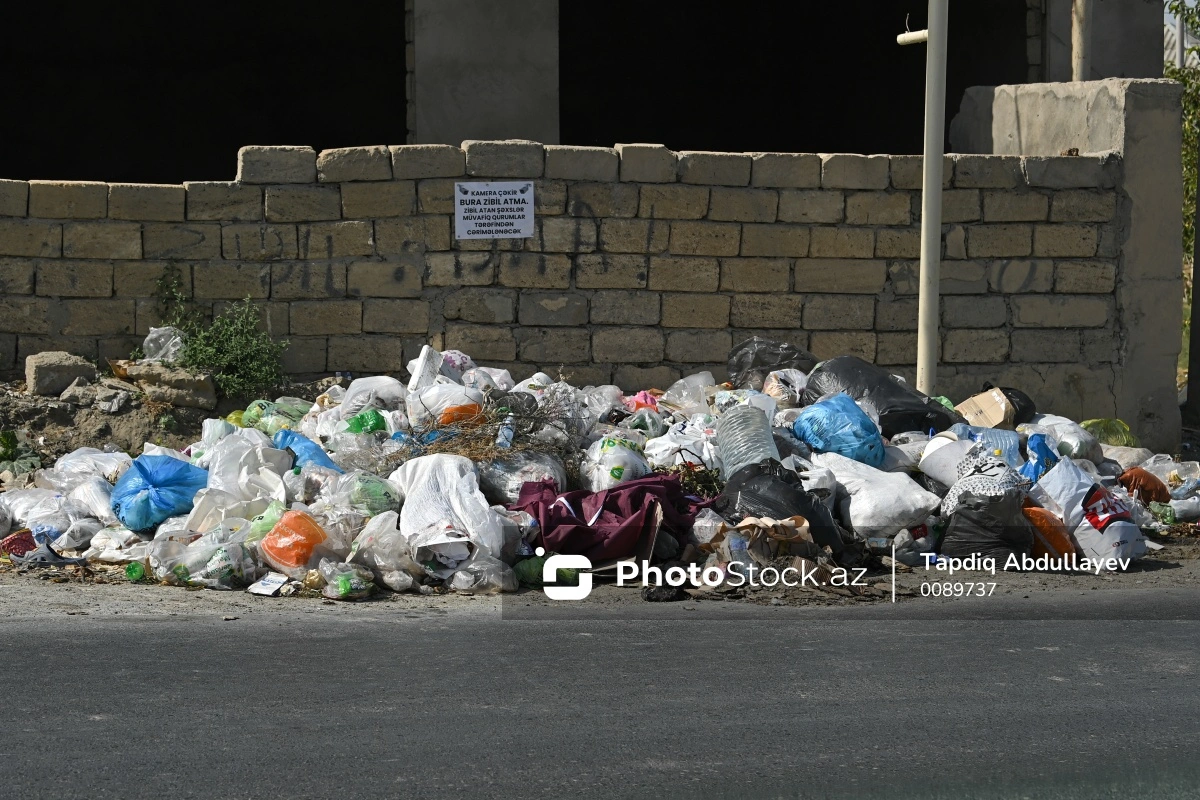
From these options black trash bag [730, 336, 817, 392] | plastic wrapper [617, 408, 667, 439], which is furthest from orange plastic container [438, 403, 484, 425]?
black trash bag [730, 336, 817, 392]

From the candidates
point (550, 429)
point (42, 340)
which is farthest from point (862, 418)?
point (42, 340)

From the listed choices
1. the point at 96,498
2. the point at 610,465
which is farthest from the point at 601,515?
the point at 96,498

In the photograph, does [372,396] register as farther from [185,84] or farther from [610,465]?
[185,84]

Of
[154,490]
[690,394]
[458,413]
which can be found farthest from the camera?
[690,394]

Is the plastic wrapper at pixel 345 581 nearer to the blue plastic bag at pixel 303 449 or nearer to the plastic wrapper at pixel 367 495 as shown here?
the plastic wrapper at pixel 367 495

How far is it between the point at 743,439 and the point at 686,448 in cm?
34

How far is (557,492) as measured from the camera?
698 centimetres

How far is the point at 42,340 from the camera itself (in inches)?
346

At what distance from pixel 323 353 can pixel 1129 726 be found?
6134 millimetres

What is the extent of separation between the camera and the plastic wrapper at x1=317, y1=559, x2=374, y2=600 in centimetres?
617

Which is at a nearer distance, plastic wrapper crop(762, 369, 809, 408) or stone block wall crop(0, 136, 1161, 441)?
plastic wrapper crop(762, 369, 809, 408)

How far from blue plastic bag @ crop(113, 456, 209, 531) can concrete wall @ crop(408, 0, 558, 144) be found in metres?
4.44

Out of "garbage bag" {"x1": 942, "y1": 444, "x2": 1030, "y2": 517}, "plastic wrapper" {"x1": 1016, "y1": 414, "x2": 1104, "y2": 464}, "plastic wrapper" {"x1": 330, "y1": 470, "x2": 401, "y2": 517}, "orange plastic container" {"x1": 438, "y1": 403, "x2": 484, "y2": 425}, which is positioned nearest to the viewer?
"plastic wrapper" {"x1": 330, "y1": 470, "x2": 401, "y2": 517}
